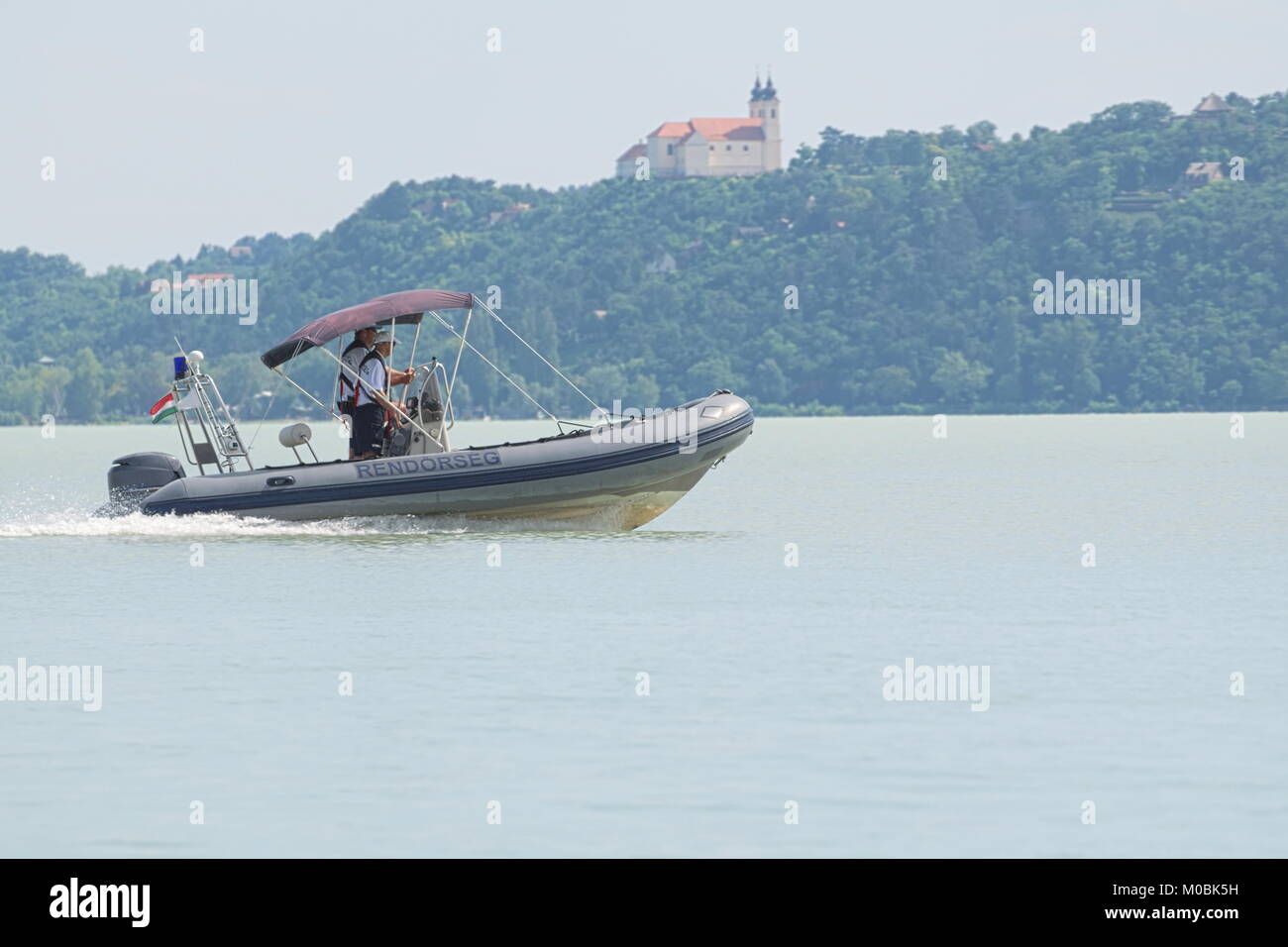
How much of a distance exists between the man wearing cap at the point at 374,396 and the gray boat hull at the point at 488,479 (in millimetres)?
267

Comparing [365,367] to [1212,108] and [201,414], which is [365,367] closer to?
[201,414]

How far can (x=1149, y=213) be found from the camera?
139 meters

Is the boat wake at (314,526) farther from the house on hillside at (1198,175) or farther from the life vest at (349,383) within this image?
the house on hillside at (1198,175)

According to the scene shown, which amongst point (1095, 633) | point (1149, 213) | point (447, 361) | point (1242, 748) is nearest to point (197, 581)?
point (1095, 633)

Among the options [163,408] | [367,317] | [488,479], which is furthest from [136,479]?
[488,479]

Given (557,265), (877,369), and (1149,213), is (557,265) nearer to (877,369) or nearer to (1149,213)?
(877,369)

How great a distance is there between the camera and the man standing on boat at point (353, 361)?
66.4 feet

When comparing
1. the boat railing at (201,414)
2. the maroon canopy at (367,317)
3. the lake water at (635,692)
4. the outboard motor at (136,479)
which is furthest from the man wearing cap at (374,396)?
the outboard motor at (136,479)

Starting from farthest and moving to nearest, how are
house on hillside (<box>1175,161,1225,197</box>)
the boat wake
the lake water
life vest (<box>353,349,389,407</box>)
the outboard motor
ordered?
house on hillside (<box>1175,161,1225,197</box>), the outboard motor, the boat wake, life vest (<box>353,349,389,407</box>), the lake water

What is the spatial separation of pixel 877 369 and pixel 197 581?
11434 centimetres

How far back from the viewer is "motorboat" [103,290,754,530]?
2041 cm

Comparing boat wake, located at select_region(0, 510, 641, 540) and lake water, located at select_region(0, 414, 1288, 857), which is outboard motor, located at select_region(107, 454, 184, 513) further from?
lake water, located at select_region(0, 414, 1288, 857)

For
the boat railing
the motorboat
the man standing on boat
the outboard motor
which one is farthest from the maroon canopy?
the outboard motor

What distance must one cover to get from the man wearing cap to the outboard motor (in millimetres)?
1867
